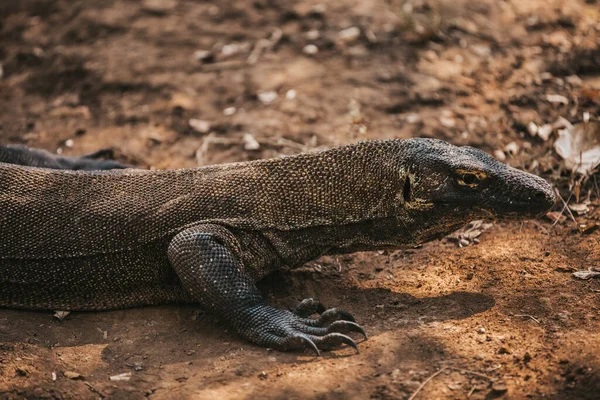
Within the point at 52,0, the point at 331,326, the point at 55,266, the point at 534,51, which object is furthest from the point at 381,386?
A: the point at 52,0

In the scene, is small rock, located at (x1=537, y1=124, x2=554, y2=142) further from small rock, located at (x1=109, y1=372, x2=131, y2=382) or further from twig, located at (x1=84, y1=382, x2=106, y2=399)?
twig, located at (x1=84, y1=382, x2=106, y2=399)

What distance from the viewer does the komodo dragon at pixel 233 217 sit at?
4.42 m

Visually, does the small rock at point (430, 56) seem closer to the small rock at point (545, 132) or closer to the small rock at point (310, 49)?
the small rock at point (310, 49)

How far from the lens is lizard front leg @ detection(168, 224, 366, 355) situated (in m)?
4.16

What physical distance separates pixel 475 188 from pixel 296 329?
1.39 m

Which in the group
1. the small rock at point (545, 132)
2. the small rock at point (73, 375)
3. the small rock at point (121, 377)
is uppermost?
the small rock at point (545, 132)

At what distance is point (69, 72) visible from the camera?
26.7ft

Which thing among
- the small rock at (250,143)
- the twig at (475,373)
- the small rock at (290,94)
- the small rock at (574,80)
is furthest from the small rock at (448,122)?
the twig at (475,373)

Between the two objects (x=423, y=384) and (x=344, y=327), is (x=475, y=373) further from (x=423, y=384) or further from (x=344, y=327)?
(x=344, y=327)

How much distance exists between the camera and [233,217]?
15.0ft

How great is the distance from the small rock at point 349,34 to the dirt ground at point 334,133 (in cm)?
4

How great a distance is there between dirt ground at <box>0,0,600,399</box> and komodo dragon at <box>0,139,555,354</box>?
0.25 m

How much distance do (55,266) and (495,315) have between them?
282cm

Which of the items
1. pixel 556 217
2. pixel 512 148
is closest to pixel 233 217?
pixel 556 217
